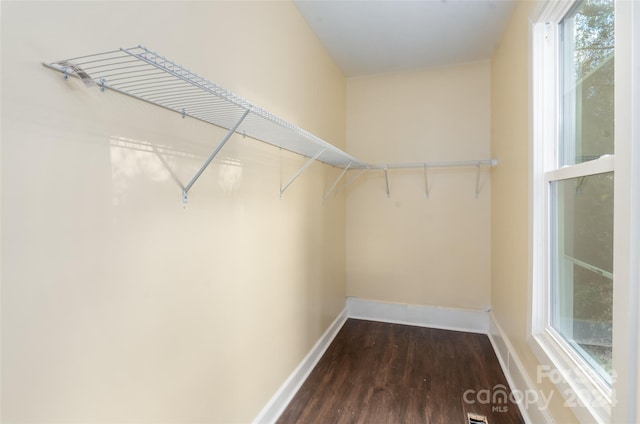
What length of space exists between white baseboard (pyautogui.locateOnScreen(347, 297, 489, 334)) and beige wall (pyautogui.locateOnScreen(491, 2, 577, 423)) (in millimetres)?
275

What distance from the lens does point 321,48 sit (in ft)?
8.38

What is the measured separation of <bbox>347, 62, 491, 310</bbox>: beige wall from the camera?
2.91 metres

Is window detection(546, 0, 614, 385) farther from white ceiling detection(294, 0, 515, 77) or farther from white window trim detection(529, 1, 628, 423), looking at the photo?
white ceiling detection(294, 0, 515, 77)

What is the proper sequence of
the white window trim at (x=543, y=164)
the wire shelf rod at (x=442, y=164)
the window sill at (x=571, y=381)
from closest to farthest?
the window sill at (x=571, y=381), the white window trim at (x=543, y=164), the wire shelf rod at (x=442, y=164)

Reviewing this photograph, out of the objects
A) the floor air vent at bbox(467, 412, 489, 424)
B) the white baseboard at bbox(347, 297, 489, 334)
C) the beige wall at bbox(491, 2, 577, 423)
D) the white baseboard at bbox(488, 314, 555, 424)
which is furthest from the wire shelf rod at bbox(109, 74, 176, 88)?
the white baseboard at bbox(347, 297, 489, 334)

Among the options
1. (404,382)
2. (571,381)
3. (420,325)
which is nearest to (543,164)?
(571,381)

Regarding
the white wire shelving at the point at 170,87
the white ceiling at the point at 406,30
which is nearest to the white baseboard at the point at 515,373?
the white wire shelving at the point at 170,87

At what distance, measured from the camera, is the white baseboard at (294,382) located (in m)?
1.69

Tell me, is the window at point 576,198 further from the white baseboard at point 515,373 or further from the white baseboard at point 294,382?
the white baseboard at point 294,382

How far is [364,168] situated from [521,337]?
1.97 m

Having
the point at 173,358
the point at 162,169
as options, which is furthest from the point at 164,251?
the point at 173,358

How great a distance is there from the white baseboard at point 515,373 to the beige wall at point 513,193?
1.8 inches

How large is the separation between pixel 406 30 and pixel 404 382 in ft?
8.78

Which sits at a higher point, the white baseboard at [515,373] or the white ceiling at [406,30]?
the white ceiling at [406,30]
